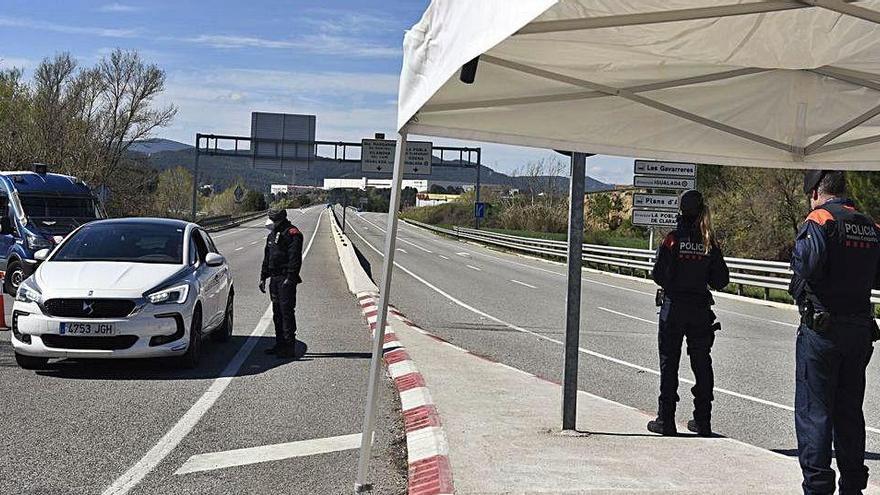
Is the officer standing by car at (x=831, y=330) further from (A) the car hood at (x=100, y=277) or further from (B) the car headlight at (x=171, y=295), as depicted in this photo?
(A) the car hood at (x=100, y=277)

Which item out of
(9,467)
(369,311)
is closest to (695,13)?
(9,467)

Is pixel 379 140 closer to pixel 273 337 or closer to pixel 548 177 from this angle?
pixel 273 337

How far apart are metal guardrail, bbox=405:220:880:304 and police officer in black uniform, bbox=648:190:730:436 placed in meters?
6.82

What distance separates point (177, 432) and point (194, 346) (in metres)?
2.73

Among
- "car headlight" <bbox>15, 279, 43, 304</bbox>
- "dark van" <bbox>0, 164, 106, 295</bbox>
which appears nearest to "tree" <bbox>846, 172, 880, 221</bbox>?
"dark van" <bbox>0, 164, 106, 295</bbox>

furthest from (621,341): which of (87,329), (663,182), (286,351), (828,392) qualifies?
(663,182)

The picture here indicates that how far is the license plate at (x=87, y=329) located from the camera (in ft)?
28.1

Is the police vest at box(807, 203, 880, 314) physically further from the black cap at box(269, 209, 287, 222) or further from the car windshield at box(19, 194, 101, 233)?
the car windshield at box(19, 194, 101, 233)

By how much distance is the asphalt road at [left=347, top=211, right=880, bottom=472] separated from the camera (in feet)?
28.6

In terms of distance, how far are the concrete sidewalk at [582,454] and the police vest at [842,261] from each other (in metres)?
1.21

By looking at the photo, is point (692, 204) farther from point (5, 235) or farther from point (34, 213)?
point (5, 235)

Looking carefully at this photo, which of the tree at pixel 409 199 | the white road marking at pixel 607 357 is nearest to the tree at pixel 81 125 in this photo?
the white road marking at pixel 607 357

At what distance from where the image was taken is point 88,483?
5.47 meters

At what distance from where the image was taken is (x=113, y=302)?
8.73m
